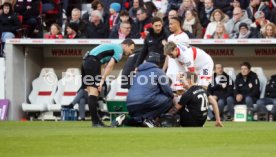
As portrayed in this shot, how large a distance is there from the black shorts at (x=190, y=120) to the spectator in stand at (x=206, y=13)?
773 centimetres

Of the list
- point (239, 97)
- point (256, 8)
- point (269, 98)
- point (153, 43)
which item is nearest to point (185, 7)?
point (256, 8)

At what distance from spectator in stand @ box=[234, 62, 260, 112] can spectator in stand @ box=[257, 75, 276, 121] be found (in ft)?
0.81

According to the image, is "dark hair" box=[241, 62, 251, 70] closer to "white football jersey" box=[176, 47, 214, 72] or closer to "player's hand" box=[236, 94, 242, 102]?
"player's hand" box=[236, 94, 242, 102]

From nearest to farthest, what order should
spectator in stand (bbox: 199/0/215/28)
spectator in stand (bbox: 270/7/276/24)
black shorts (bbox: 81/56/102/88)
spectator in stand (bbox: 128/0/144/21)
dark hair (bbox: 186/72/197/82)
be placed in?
dark hair (bbox: 186/72/197/82) → black shorts (bbox: 81/56/102/88) → spectator in stand (bbox: 270/7/276/24) → spectator in stand (bbox: 199/0/215/28) → spectator in stand (bbox: 128/0/144/21)

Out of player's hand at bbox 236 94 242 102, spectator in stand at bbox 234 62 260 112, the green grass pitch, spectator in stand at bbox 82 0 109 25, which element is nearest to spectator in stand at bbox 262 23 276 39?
spectator in stand at bbox 234 62 260 112

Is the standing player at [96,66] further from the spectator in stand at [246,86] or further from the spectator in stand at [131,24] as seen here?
the spectator in stand at [131,24]

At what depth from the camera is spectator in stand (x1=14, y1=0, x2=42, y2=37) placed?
26.0 meters

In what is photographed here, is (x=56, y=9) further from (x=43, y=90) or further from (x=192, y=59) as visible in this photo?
(x=192, y=59)

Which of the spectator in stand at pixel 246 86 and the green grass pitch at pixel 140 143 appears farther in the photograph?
the spectator in stand at pixel 246 86

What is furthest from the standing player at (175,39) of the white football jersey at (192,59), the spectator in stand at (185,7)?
the spectator in stand at (185,7)

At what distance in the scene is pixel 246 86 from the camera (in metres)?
23.2

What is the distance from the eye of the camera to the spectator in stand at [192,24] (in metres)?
24.1

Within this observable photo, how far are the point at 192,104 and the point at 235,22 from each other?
7.53 meters

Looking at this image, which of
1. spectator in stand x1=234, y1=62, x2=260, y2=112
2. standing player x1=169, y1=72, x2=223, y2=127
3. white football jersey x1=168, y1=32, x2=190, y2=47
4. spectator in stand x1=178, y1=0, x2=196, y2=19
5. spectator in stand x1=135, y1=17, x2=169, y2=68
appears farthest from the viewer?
spectator in stand x1=178, y1=0, x2=196, y2=19
